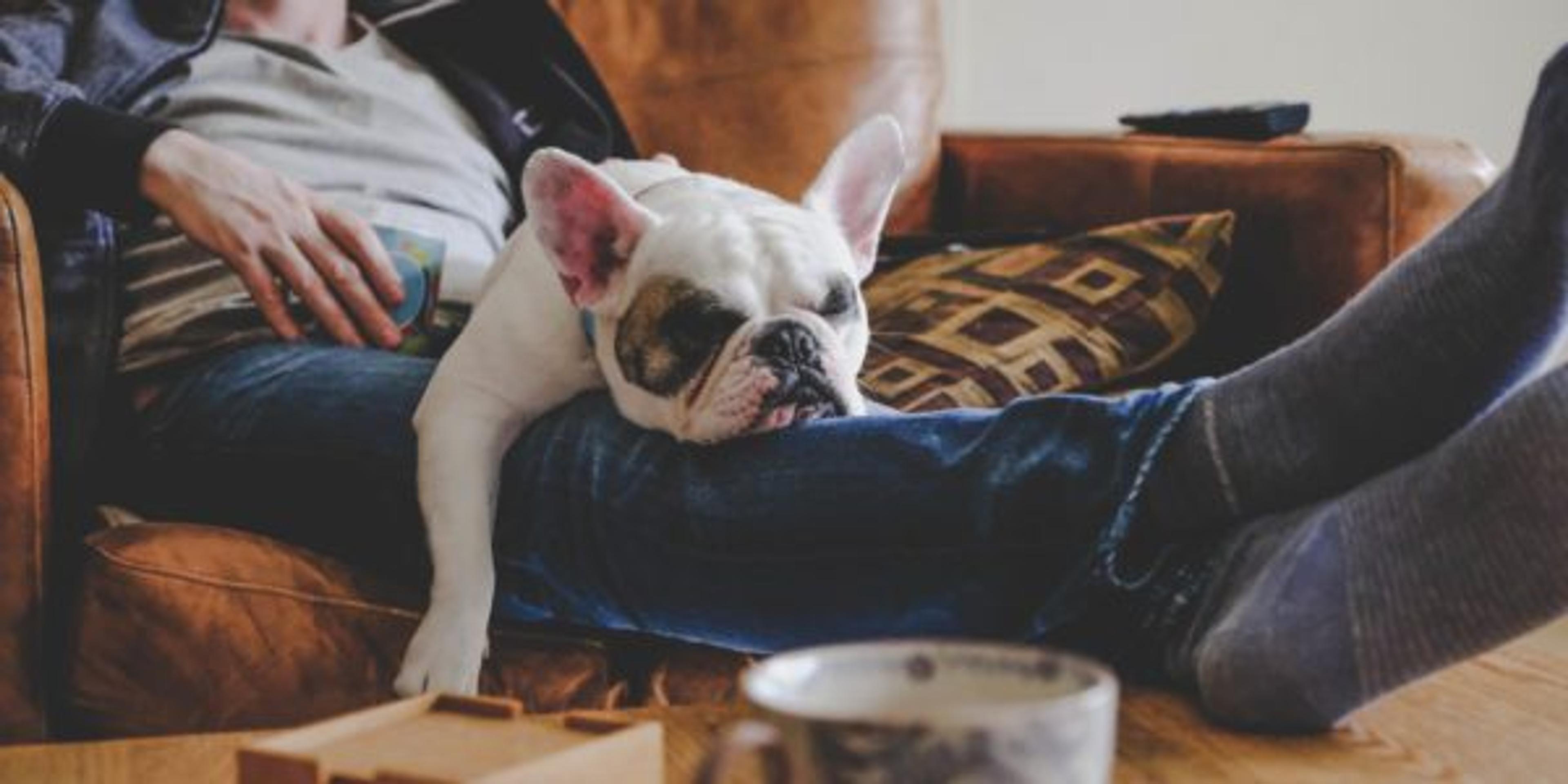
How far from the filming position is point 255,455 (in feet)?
4.13

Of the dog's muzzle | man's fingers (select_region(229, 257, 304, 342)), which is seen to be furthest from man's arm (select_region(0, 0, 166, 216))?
the dog's muzzle

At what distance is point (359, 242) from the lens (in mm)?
1361

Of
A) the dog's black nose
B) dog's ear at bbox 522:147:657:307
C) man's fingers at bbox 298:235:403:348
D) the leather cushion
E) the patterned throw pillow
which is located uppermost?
dog's ear at bbox 522:147:657:307

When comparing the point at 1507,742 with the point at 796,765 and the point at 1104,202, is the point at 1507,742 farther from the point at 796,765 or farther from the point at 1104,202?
the point at 1104,202

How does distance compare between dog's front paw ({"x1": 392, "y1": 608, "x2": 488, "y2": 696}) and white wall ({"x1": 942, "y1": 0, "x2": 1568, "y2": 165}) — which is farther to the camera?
white wall ({"x1": 942, "y1": 0, "x2": 1568, "y2": 165})

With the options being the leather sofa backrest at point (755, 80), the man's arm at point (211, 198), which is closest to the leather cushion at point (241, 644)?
the man's arm at point (211, 198)

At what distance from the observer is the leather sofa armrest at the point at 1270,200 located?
5.02ft

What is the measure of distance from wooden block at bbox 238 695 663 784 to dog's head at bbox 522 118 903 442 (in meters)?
0.46

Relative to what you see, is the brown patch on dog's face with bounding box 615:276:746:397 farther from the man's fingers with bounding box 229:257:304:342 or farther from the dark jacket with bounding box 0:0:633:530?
the dark jacket with bounding box 0:0:633:530

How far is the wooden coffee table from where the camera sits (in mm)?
728

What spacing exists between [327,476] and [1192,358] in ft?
2.65

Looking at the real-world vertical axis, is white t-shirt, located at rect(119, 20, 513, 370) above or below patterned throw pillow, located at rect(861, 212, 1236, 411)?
above

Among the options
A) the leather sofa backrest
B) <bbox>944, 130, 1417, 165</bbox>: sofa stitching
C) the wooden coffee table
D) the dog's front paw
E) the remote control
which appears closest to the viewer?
the wooden coffee table

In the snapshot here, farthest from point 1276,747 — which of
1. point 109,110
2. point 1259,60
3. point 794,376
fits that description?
point 1259,60
